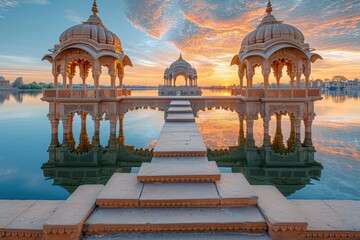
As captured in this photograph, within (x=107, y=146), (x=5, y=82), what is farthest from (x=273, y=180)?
(x=5, y=82)

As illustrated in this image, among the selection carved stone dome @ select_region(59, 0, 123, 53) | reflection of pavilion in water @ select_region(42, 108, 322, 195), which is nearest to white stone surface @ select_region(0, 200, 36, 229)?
reflection of pavilion in water @ select_region(42, 108, 322, 195)

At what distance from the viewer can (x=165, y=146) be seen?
4.36m

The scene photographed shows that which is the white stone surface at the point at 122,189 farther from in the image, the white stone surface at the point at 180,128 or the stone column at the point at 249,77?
the stone column at the point at 249,77

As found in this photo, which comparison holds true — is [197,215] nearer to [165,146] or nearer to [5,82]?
[165,146]

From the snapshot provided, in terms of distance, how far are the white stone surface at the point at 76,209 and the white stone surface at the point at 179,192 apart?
62 centimetres

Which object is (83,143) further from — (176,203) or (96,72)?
(176,203)

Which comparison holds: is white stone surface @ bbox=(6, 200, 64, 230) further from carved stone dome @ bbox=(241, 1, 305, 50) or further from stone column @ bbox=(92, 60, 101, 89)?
carved stone dome @ bbox=(241, 1, 305, 50)

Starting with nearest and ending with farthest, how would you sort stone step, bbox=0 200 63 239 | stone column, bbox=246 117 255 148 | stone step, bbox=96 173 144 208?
stone step, bbox=0 200 63 239
stone step, bbox=96 173 144 208
stone column, bbox=246 117 255 148

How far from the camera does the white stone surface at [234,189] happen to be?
8.77 feet

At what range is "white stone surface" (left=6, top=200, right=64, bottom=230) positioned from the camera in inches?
101

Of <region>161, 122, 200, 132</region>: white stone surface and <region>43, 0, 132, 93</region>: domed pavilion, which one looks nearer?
<region>161, 122, 200, 132</region>: white stone surface

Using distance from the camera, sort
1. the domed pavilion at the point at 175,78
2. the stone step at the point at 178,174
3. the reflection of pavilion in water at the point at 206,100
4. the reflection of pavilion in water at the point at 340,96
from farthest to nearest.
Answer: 1. the reflection of pavilion in water at the point at 340,96
2. the domed pavilion at the point at 175,78
3. the reflection of pavilion in water at the point at 206,100
4. the stone step at the point at 178,174

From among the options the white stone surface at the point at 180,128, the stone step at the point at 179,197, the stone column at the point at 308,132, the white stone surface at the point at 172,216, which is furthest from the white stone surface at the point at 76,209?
the stone column at the point at 308,132

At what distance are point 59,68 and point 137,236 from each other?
14865 millimetres
